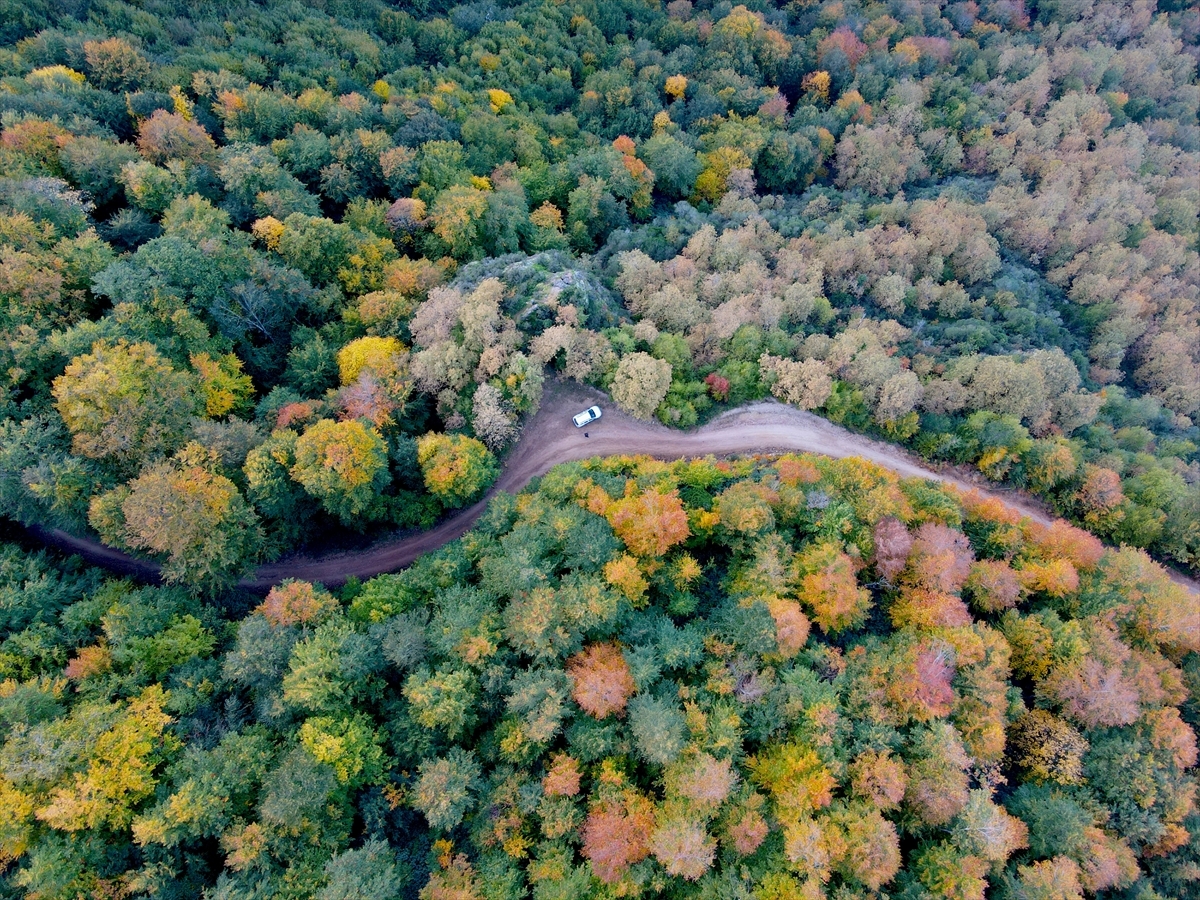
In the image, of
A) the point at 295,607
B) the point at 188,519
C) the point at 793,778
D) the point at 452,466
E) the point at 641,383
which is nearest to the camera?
the point at 793,778

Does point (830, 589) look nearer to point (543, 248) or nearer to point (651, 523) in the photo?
point (651, 523)

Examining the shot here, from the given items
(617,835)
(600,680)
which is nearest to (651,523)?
(600,680)

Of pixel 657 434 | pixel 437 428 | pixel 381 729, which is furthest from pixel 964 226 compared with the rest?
pixel 381 729

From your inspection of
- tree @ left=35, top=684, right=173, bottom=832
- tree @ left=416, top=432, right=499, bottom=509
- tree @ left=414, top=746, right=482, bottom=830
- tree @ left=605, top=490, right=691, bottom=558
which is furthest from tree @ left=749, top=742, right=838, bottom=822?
tree @ left=35, top=684, right=173, bottom=832

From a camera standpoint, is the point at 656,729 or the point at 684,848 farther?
the point at 656,729

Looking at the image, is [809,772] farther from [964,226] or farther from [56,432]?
[964,226]

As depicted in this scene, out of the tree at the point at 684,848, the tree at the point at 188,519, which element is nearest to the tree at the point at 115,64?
the tree at the point at 188,519
